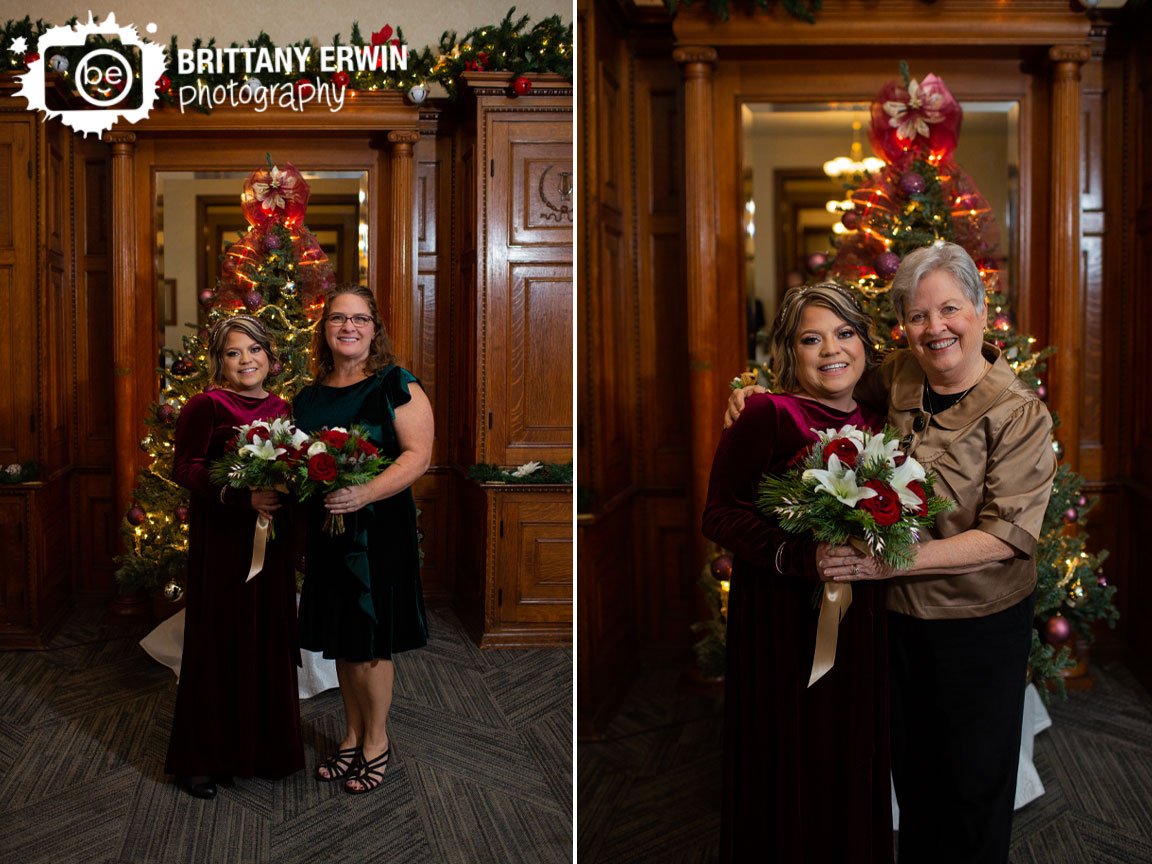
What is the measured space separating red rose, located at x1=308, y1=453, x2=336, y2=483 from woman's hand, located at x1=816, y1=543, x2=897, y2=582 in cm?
100

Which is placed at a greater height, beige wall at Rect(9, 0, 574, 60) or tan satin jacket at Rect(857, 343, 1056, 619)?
beige wall at Rect(9, 0, 574, 60)

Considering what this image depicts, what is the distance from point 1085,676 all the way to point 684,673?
1.70 m

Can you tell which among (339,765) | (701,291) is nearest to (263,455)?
(339,765)

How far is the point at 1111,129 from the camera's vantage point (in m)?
4.14

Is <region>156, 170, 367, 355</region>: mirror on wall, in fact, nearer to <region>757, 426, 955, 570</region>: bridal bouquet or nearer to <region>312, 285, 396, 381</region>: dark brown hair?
<region>312, 285, 396, 381</region>: dark brown hair

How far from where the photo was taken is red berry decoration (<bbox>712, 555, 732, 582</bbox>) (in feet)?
11.7

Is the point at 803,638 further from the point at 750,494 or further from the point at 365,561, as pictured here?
the point at 365,561

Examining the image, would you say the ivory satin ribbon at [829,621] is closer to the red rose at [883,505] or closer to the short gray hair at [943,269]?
the red rose at [883,505]

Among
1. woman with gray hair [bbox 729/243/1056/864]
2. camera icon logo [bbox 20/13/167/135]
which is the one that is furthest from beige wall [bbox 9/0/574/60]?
woman with gray hair [bbox 729/243/1056/864]

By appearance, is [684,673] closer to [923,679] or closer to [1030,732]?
[1030,732]

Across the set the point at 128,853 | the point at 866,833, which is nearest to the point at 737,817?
the point at 866,833

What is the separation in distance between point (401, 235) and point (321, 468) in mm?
511

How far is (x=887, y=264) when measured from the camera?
10.4 ft

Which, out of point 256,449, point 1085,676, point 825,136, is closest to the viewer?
point 256,449
